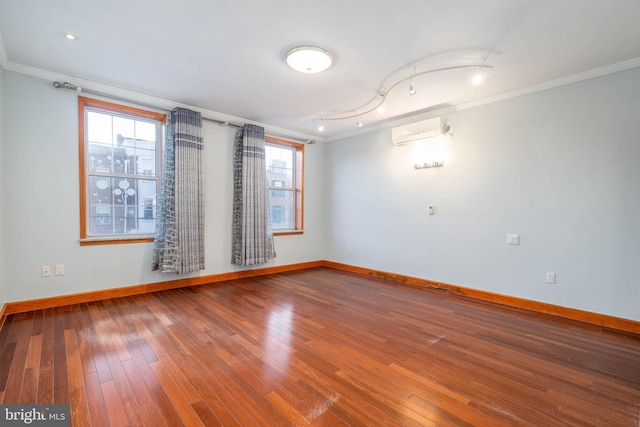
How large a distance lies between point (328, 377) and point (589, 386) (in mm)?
1713

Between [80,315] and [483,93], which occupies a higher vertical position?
[483,93]

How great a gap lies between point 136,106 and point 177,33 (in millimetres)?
1788

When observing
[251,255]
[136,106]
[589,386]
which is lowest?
[589,386]

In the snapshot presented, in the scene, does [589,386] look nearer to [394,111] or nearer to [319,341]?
[319,341]

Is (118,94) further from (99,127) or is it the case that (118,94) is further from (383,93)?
(383,93)

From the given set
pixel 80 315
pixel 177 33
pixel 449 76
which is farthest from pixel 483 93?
pixel 80 315

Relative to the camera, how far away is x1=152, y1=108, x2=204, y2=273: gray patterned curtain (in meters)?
3.82

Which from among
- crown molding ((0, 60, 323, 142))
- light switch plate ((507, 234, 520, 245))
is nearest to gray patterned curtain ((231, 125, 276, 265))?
crown molding ((0, 60, 323, 142))

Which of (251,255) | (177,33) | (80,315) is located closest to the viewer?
(177,33)

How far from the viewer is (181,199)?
12.8 ft

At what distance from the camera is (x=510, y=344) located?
2.46 meters

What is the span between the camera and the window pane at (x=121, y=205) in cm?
351

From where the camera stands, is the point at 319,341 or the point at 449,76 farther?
the point at 449,76

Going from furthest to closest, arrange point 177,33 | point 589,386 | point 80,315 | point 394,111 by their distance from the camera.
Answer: point 394,111
point 80,315
point 177,33
point 589,386
